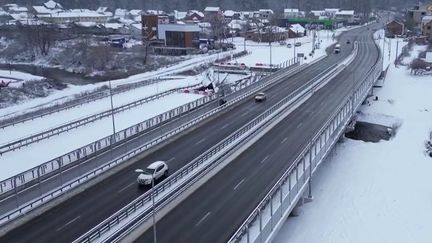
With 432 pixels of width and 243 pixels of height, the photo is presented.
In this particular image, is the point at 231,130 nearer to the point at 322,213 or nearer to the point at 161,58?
the point at 322,213

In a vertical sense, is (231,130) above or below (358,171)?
above

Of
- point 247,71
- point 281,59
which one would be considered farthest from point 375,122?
point 281,59

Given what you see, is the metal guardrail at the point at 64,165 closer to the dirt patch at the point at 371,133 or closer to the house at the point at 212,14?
the dirt patch at the point at 371,133

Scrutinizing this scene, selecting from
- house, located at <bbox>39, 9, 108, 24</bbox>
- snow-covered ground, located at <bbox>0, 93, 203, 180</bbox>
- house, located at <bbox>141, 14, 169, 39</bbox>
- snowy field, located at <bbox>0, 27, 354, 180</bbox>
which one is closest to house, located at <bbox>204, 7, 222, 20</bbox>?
house, located at <bbox>141, 14, 169, 39</bbox>

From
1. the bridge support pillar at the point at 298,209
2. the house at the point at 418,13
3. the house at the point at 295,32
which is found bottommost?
the bridge support pillar at the point at 298,209

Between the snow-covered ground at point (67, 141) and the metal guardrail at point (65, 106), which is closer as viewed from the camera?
the snow-covered ground at point (67, 141)

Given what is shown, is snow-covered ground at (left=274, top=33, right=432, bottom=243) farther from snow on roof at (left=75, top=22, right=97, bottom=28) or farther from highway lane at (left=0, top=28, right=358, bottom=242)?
snow on roof at (left=75, top=22, right=97, bottom=28)


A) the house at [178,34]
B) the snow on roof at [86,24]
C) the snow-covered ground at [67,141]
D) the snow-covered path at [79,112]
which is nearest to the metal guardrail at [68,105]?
the snow-covered path at [79,112]
